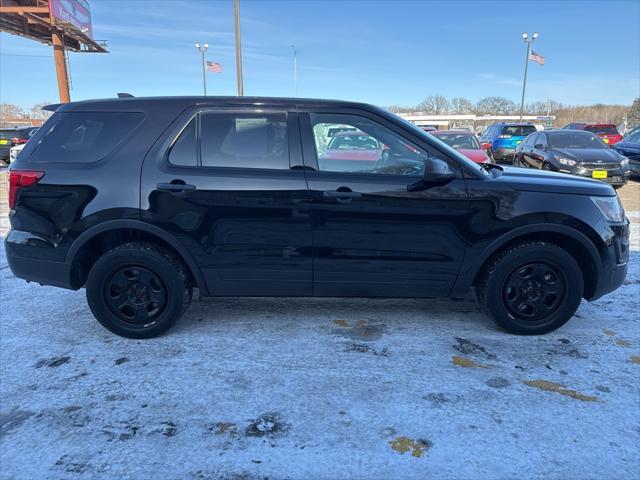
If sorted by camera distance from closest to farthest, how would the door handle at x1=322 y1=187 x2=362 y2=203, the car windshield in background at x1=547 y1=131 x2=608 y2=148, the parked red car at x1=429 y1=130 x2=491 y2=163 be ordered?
the door handle at x1=322 y1=187 x2=362 y2=203
the parked red car at x1=429 y1=130 x2=491 y2=163
the car windshield in background at x1=547 y1=131 x2=608 y2=148

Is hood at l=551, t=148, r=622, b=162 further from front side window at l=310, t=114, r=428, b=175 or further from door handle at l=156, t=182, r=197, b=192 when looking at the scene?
door handle at l=156, t=182, r=197, b=192

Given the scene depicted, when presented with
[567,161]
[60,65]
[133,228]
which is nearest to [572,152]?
[567,161]

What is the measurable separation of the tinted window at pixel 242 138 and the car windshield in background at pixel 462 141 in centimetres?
920

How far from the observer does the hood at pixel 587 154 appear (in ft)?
35.5

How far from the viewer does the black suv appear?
3.26 metres

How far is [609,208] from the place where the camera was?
11.2ft

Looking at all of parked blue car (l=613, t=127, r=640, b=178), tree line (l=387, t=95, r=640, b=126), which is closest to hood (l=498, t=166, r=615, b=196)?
parked blue car (l=613, t=127, r=640, b=178)

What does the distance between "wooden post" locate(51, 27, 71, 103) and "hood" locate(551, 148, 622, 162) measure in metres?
26.8

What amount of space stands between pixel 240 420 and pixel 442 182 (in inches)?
82.8

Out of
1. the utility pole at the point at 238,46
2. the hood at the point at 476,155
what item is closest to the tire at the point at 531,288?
the hood at the point at 476,155

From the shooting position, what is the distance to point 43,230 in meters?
3.38

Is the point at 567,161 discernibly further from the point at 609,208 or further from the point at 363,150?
the point at 363,150

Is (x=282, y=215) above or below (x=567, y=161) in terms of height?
below

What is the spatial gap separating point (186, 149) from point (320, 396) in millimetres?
2010
